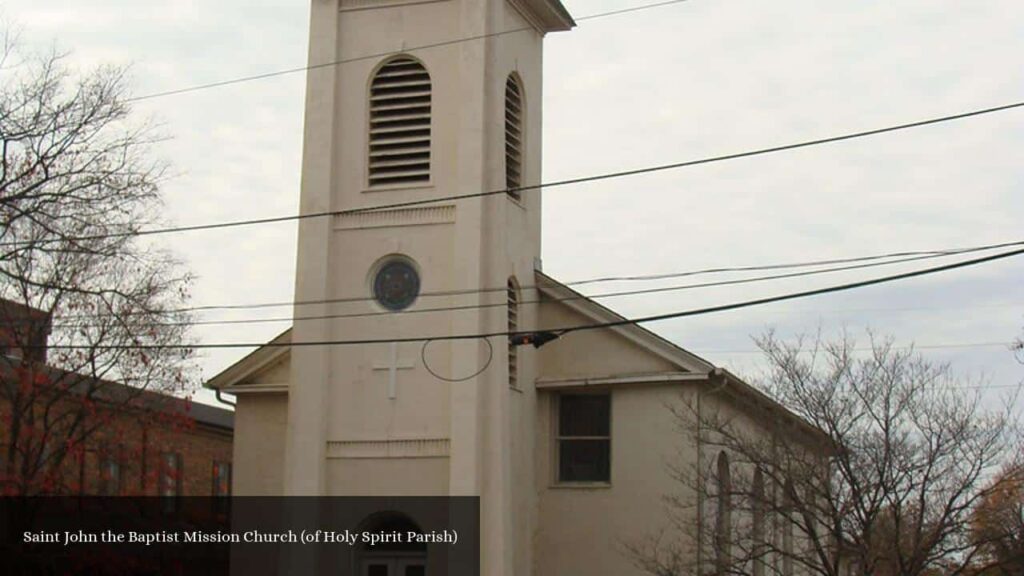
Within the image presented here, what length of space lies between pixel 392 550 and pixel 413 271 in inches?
196

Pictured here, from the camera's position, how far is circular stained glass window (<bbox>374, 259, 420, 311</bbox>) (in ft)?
91.1

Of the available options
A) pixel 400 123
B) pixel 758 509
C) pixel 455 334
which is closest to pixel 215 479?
pixel 400 123

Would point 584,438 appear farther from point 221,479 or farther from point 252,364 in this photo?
point 221,479

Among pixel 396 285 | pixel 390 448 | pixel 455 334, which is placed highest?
pixel 396 285

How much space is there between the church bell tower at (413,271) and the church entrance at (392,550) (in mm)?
654

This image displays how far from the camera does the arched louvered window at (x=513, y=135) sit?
29.3m

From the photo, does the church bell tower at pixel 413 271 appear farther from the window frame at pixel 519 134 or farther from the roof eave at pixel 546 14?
the roof eave at pixel 546 14

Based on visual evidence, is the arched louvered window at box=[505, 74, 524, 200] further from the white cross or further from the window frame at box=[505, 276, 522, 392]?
the white cross

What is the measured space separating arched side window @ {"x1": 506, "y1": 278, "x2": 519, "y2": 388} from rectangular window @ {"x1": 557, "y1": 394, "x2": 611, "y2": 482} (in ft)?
5.20

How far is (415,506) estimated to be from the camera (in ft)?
88.6

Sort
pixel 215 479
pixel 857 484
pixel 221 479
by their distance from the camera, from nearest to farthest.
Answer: pixel 857 484 → pixel 215 479 → pixel 221 479

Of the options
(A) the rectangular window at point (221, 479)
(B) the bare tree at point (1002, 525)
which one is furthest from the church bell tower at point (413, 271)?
(A) the rectangular window at point (221, 479)

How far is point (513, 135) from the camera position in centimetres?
2956

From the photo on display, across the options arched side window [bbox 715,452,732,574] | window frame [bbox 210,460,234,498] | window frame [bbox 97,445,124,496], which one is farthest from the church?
window frame [bbox 210,460,234,498]
